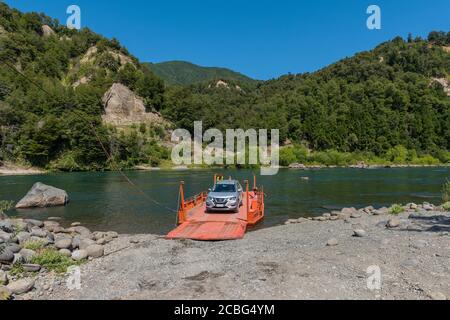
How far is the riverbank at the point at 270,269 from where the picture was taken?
884 cm

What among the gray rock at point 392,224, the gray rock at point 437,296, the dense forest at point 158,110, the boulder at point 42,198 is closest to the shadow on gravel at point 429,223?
the gray rock at point 392,224

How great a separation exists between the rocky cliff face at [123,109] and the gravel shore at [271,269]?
4407 inches

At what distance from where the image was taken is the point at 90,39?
623 ft

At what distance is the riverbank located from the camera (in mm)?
8836

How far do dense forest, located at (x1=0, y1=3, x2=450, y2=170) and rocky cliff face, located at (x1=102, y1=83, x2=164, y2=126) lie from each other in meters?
3.95

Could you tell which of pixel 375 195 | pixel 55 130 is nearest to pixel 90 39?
pixel 55 130

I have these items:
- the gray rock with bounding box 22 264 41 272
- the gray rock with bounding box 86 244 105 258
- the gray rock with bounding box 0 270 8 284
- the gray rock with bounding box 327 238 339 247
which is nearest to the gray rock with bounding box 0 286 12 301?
the gray rock with bounding box 0 270 8 284

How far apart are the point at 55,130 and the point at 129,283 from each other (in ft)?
306

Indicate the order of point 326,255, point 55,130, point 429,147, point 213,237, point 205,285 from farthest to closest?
point 429,147, point 55,130, point 213,237, point 326,255, point 205,285

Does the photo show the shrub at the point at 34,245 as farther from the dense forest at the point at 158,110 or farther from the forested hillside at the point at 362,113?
the forested hillside at the point at 362,113

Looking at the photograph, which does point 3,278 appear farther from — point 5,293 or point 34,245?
point 34,245

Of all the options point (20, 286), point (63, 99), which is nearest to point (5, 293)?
point (20, 286)

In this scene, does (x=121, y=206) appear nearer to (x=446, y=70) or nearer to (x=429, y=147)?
(x=429, y=147)
